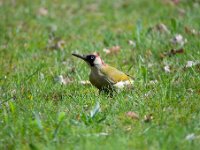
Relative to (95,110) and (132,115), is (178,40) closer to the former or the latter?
(132,115)

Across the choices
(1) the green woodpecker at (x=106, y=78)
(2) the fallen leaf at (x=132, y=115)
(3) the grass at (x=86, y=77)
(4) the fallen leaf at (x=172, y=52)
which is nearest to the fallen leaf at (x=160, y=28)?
(3) the grass at (x=86, y=77)

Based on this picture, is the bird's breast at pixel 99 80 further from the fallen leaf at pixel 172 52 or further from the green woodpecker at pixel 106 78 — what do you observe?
the fallen leaf at pixel 172 52

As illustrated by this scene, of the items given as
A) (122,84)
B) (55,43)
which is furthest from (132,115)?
(55,43)

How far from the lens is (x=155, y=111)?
457 centimetres

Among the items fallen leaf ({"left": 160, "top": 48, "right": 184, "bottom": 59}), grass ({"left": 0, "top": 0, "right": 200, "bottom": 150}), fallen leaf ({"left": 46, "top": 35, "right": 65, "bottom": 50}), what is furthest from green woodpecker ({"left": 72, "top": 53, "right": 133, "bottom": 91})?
fallen leaf ({"left": 46, "top": 35, "right": 65, "bottom": 50})

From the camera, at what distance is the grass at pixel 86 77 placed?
408cm

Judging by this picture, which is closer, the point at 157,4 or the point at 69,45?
the point at 69,45

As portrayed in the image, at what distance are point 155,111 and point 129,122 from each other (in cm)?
29

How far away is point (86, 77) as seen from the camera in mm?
6031

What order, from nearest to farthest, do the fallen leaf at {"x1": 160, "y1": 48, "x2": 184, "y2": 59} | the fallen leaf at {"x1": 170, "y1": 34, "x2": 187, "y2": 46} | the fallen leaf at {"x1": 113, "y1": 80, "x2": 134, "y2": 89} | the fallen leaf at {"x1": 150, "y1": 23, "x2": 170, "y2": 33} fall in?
the fallen leaf at {"x1": 113, "y1": 80, "x2": 134, "y2": 89}
the fallen leaf at {"x1": 160, "y1": 48, "x2": 184, "y2": 59}
the fallen leaf at {"x1": 170, "y1": 34, "x2": 187, "y2": 46}
the fallen leaf at {"x1": 150, "y1": 23, "x2": 170, "y2": 33}

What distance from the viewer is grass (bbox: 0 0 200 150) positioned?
408cm

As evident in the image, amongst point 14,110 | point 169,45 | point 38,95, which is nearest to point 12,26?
point 169,45

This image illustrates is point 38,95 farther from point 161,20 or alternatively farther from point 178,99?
→ point 161,20

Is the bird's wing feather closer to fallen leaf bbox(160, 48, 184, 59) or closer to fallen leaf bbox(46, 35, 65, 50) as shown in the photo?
fallen leaf bbox(160, 48, 184, 59)
